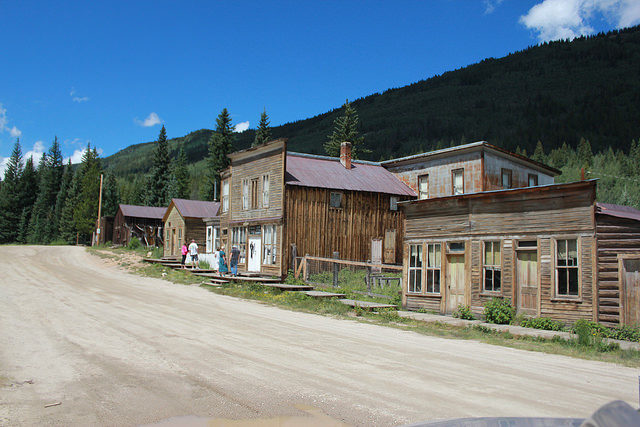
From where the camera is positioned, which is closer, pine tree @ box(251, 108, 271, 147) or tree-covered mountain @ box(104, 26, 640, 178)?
pine tree @ box(251, 108, 271, 147)

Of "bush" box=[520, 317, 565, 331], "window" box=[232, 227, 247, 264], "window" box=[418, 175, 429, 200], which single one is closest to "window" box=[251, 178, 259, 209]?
"window" box=[232, 227, 247, 264]

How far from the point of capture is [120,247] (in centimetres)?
5388

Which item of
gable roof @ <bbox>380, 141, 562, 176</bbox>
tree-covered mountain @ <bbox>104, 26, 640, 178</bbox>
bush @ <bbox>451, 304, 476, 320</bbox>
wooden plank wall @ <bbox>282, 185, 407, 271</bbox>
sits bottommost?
bush @ <bbox>451, 304, 476, 320</bbox>

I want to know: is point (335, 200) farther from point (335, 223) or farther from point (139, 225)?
point (139, 225)

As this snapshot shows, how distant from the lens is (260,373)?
775 centimetres

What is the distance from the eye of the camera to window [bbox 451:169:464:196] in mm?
30294

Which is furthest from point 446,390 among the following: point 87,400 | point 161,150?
point 161,150

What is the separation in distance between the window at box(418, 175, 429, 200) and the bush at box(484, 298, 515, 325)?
16582mm

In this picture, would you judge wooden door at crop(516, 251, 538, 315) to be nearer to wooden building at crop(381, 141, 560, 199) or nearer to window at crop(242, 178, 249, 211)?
wooden building at crop(381, 141, 560, 199)

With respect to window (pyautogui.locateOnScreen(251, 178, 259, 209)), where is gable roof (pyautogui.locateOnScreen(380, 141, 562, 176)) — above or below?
above

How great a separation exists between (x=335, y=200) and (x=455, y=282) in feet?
41.4

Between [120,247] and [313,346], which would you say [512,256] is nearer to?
[313,346]

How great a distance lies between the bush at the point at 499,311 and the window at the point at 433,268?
2.51 meters

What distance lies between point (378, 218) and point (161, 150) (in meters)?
52.1
